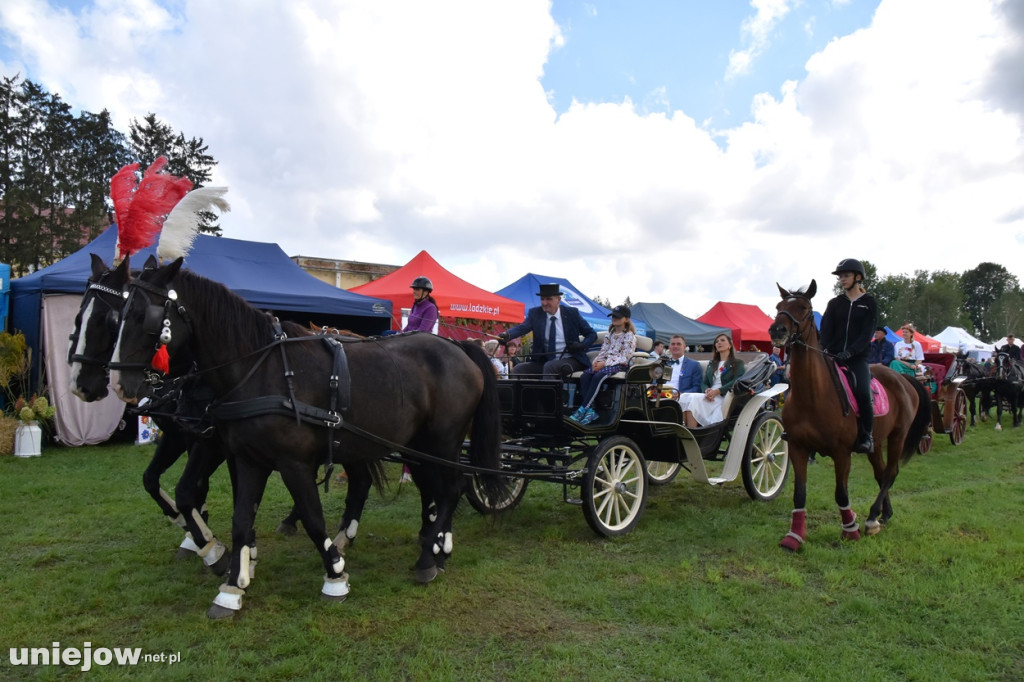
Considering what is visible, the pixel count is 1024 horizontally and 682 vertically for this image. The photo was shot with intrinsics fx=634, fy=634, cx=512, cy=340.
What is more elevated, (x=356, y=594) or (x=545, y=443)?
(x=545, y=443)

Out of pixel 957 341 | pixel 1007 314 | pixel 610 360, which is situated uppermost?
pixel 1007 314

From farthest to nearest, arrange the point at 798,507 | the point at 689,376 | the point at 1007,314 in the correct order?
the point at 1007,314 < the point at 689,376 < the point at 798,507

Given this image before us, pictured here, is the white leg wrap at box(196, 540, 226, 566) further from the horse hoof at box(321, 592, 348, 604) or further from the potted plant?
the potted plant

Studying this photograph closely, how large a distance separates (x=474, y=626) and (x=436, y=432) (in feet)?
4.34

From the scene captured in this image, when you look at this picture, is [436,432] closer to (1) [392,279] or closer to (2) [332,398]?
(2) [332,398]

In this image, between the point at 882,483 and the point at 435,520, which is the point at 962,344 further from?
the point at 435,520

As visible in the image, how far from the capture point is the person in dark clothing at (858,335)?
5379 mm

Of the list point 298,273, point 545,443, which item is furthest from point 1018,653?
point 298,273

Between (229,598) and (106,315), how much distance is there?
169 cm

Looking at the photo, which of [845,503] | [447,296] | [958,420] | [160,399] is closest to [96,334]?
[160,399]

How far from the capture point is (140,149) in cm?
A: 2712

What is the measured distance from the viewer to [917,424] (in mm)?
6262

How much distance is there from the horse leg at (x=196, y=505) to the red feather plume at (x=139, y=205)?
4.48ft

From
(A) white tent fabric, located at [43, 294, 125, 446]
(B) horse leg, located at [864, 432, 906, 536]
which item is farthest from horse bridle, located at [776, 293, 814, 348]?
(A) white tent fabric, located at [43, 294, 125, 446]
